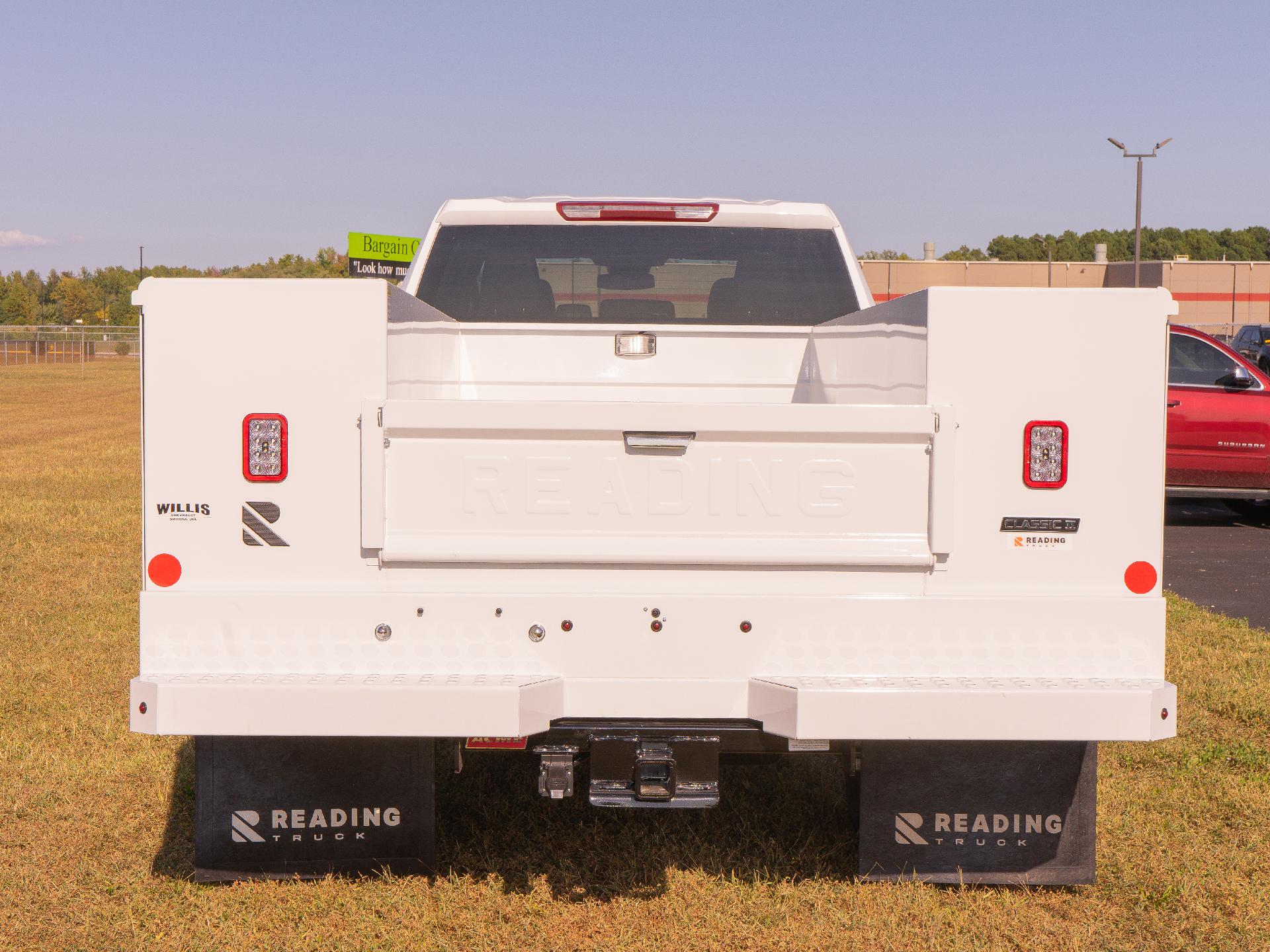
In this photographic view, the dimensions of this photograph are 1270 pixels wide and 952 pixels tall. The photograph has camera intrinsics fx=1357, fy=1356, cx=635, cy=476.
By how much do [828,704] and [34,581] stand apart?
8.14m

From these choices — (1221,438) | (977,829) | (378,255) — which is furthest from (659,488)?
(378,255)

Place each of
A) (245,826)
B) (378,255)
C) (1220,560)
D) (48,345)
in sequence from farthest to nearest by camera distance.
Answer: (48,345)
(378,255)
(1220,560)
(245,826)

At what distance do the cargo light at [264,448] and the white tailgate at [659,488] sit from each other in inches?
9.4

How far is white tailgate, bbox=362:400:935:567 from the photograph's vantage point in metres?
3.77

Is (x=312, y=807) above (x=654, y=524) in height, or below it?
below

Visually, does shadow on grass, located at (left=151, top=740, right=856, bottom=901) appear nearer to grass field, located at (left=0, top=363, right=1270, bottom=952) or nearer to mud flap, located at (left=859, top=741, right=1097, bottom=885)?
grass field, located at (left=0, top=363, right=1270, bottom=952)

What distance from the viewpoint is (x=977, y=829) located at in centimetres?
439

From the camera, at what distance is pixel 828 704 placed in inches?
145

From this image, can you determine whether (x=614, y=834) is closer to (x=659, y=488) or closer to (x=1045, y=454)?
(x=659, y=488)

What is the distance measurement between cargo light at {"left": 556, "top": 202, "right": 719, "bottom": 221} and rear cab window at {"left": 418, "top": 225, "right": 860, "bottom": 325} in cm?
15

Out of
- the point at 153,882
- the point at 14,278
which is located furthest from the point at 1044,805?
the point at 14,278

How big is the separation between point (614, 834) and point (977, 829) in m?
Answer: 1.40

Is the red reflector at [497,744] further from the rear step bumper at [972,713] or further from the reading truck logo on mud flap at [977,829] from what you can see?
the reading truck logo on mud flap at [977,829]

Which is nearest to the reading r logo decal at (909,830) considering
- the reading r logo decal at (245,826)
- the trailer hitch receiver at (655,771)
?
the trailer hitch receiver at (655,771)
